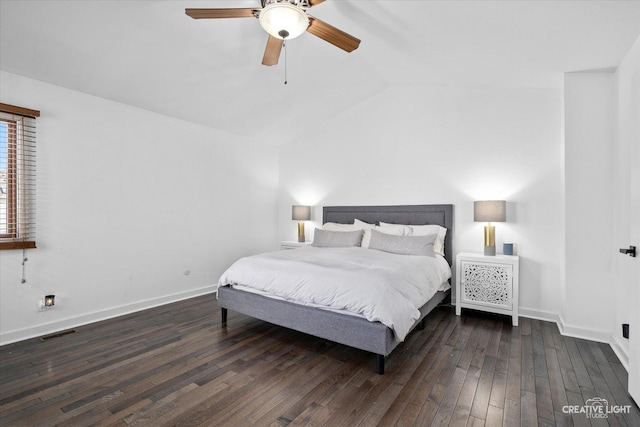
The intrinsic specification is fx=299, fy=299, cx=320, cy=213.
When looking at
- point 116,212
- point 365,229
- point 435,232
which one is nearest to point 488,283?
point 435,232

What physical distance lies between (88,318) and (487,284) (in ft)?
14.5

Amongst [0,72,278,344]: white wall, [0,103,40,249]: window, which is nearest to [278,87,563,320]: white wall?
[0,72,278,344]: white wall

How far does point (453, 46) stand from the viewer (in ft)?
9.48

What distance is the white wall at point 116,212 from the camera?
9.71 ft

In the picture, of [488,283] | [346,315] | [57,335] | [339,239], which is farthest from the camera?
[339,239]

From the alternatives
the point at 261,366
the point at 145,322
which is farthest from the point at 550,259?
the point at 145,322

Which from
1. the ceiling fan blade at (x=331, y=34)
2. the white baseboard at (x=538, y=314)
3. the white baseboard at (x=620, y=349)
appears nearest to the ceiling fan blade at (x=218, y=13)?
the ceiling fan blade at (x=331, y=34)

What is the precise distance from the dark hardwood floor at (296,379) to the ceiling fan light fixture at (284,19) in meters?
2.50

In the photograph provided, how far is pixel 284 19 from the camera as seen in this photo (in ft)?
6.61

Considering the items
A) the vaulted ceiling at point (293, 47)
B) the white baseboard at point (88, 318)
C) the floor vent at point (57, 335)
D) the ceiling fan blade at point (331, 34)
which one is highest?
the vaulted ceiling at point (293, 47)

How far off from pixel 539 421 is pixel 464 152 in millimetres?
3058

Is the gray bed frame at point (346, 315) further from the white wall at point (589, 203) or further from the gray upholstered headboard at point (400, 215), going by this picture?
the white wall at point (589, 203)

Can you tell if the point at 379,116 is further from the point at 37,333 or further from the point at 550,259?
the point at 37,333

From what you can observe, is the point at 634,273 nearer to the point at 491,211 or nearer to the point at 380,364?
the point at 491,211
